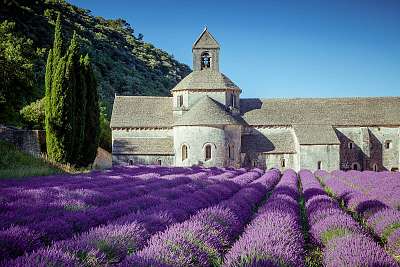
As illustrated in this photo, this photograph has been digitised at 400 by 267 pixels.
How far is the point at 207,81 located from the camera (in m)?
40.2

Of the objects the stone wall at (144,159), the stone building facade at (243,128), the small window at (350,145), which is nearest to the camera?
the stone building facade at (243,128)

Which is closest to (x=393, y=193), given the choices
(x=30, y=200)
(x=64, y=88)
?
(x=30, y=200)

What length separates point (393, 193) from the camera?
13.8 metres

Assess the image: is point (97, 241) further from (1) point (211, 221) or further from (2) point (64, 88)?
(2) point (64, 88)

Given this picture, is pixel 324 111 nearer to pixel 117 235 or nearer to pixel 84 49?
pixel 117 235

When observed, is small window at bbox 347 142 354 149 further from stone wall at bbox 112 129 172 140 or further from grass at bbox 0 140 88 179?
grass at bbox 0 140 88 179

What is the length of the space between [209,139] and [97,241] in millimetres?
29496

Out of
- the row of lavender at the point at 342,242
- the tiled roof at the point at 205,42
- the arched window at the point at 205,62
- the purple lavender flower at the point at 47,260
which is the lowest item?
the row of lavender at the point at 342,242

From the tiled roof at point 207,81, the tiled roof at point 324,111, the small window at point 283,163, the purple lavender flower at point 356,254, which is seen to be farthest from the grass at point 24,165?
the tiled roof at point 324,111

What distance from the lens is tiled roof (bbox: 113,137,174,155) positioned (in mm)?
37156

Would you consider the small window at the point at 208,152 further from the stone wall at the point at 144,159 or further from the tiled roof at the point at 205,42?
the tiled roof at the point at 205,42

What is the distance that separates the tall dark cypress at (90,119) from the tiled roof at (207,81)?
38.0 ft

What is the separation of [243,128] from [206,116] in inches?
233

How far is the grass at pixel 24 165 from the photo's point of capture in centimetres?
1920
